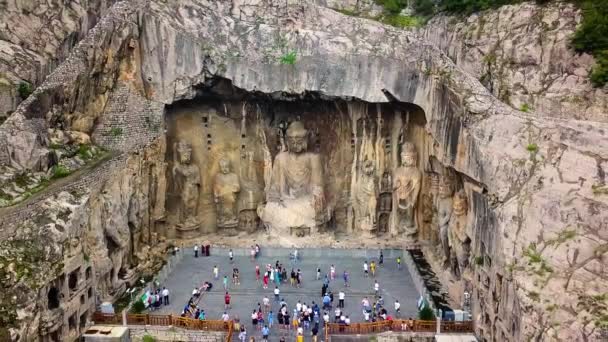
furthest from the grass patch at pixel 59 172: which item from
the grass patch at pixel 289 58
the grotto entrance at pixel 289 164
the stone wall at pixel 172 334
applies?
the grass patch at pixel 289 58

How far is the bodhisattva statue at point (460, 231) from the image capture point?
21344 millimetres

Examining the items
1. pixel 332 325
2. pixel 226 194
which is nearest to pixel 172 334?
pixel 332 325

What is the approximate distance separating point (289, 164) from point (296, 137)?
4.58 feet

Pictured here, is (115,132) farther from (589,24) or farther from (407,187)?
(589,24)

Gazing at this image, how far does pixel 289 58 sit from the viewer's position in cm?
2569

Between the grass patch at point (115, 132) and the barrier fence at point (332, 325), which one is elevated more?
the grass patch at point (115, 132)

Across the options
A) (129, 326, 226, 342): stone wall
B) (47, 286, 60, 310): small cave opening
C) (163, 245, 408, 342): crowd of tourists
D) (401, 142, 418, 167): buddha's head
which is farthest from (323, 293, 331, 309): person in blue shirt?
(47, 286, 60, 310): small cave opening

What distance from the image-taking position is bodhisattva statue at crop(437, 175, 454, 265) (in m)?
23.6

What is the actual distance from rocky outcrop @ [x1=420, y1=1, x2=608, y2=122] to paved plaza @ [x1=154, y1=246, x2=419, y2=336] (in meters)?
8.99

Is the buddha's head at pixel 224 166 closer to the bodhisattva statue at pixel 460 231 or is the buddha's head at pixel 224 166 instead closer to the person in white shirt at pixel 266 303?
the person in white shirt at pixel 266 303

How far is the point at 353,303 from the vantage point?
2177 centimetres

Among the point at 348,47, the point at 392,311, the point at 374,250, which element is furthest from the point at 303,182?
the point at 392,311

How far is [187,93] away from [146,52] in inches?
100

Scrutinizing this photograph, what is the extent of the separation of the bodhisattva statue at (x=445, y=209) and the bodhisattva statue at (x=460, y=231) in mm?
938
